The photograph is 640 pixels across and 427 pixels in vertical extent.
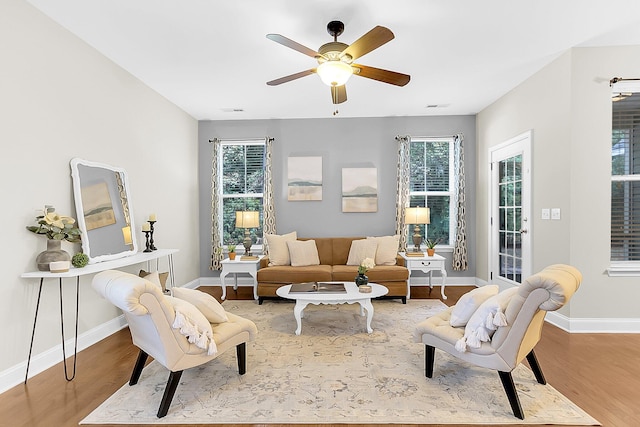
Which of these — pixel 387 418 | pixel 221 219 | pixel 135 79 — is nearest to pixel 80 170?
pixel 135 79

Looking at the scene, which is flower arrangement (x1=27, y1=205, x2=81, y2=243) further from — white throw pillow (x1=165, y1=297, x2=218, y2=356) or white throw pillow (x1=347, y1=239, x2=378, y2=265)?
white throw pillow (x1=347, y1=239, x2=378, y2=265)

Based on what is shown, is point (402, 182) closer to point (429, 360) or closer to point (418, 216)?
point (418, 216)

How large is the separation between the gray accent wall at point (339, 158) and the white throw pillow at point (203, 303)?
3.30 meters

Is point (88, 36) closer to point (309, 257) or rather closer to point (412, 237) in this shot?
point (309, 257)

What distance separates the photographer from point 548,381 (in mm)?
2527

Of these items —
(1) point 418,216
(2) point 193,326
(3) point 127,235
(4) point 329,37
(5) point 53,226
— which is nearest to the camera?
(2) point 193,326

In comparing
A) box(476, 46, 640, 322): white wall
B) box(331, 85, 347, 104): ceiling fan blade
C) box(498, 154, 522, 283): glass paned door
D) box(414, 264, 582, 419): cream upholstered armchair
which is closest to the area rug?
box(414, 264, 582, 419): cream upholstered armchair

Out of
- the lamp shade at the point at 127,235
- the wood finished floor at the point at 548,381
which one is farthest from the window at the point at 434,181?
the lamp shade at the point at 127,235

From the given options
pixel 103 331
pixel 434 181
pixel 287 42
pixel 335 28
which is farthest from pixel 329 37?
pixel 103 331

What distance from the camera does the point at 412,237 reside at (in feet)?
18.4

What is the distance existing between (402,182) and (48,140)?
459 cm

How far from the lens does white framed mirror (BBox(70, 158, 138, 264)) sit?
10.2 ft

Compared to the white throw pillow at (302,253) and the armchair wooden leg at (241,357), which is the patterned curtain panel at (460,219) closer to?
the white throw pillow at (302,253)

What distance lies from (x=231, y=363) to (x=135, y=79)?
3425 millimetres
